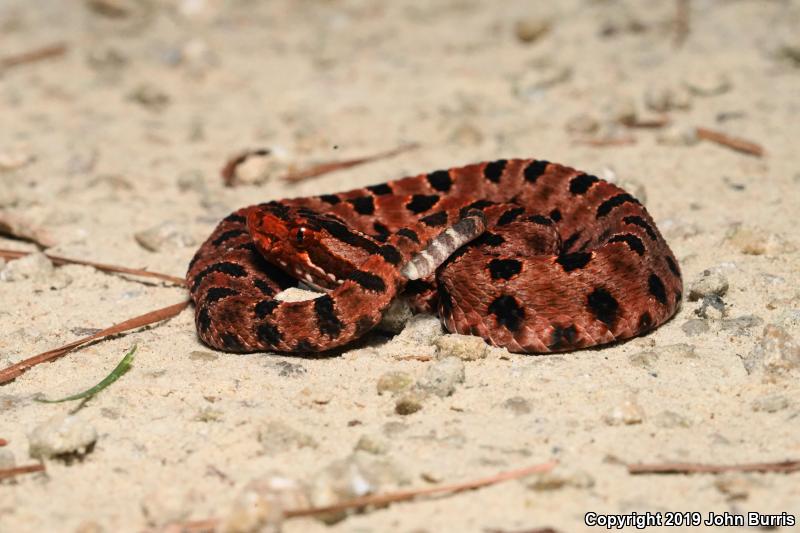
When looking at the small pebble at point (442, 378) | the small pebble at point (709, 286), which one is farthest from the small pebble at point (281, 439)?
the small pebble at point (709, 286)

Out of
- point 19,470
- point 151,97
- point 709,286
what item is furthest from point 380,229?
point 151,97

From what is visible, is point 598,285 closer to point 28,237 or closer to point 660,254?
point 660,254

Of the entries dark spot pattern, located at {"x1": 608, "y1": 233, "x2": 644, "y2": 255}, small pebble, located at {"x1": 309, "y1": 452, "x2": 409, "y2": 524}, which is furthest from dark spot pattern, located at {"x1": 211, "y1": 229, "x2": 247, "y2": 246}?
small pebble, located at {"x1": 309, "y1": 452, "x2": 409, "y2": 524}

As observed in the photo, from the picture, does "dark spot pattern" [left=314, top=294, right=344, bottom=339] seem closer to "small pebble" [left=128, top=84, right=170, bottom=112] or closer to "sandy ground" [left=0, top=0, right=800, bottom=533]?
"sandy ground" [left=0, top=0, right=800, bottom=533]

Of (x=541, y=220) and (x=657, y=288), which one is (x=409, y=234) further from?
(x=657, y=288)

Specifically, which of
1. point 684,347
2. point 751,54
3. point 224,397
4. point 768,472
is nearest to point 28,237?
point 224,397
